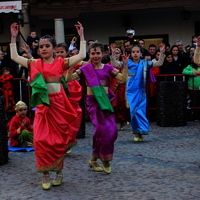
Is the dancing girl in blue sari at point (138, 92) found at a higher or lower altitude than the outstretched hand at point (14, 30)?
lower

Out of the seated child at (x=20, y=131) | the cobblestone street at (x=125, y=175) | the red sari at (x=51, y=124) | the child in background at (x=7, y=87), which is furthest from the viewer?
the child in background at (x=7, y=87)

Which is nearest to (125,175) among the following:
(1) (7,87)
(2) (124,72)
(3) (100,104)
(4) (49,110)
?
(3) (100,104)

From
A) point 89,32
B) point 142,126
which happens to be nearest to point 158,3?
point 89,32

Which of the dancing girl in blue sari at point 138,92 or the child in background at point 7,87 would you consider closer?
the dancing girl in blue sari at point 138,92

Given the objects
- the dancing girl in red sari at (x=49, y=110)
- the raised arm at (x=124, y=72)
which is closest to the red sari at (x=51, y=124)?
the dancing girl in red sari at (x=49, y=110)

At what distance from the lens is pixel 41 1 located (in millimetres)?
19000

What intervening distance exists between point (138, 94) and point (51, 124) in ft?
12.2

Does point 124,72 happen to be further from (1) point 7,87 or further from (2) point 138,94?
(1) point 7,87

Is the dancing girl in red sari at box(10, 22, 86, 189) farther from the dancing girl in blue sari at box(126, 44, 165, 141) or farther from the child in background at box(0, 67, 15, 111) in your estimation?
the child in background at box(0, 67, 15, 111)

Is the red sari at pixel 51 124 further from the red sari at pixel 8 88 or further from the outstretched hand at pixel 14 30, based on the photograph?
the red sari at pixel 8 88

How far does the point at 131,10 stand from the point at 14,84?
27.8 feet

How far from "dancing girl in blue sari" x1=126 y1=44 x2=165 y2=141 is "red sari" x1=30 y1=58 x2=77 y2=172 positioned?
310 centimetres

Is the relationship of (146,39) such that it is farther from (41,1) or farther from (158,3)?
(41,1)

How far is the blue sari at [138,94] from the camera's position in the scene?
916 cm
